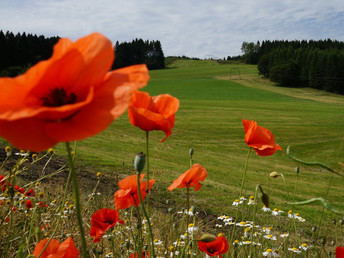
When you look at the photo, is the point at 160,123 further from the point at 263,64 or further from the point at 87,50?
the point at 263,64

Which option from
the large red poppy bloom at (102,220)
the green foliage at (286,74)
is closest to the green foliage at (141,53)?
the green foliage at (286,74)

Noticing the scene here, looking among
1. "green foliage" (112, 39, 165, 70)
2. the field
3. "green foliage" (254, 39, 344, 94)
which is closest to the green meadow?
the field

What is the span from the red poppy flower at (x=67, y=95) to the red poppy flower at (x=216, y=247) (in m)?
0.86

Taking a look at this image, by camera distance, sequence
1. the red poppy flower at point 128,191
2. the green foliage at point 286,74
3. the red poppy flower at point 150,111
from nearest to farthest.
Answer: the red poppy flower at point 150,111 < the red poppy flower at point 128,191 < the green foliage at point 286,74

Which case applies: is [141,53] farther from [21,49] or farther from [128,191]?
[128,191]

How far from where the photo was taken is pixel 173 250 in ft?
5.56

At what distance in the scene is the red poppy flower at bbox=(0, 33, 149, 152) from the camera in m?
0.48

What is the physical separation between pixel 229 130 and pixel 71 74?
1989 centimetres

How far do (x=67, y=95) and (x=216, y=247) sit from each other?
921 millimetres

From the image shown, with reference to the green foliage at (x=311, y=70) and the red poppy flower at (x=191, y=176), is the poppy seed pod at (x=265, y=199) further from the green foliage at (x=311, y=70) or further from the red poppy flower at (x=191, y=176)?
the green foliage at (x=311, y=70)

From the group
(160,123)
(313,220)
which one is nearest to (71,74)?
(160,123)

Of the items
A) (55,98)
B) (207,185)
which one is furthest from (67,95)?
(207,185)

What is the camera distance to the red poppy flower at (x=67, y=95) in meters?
0.48

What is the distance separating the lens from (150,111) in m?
0.83
